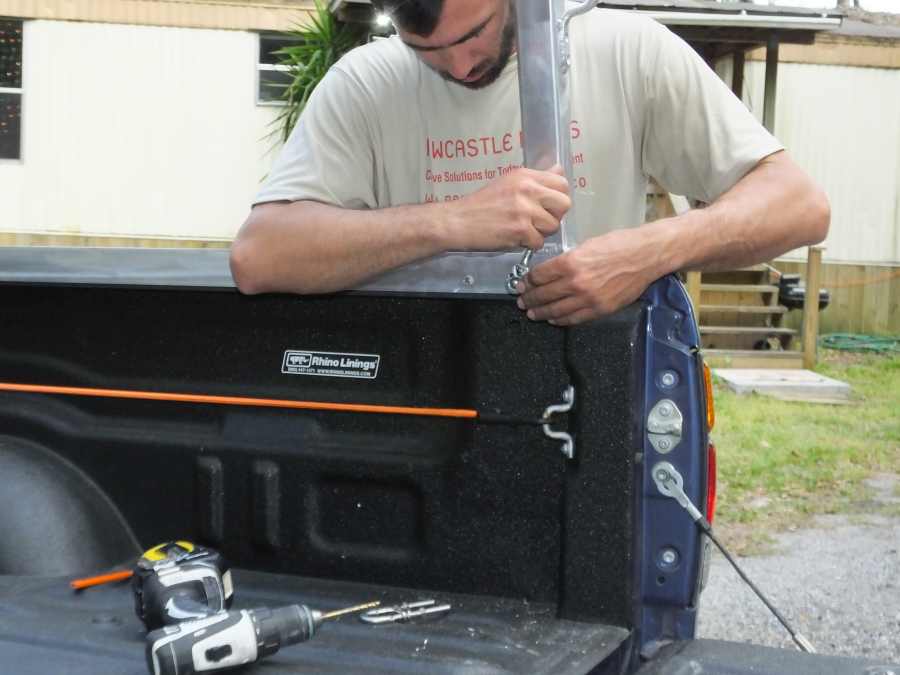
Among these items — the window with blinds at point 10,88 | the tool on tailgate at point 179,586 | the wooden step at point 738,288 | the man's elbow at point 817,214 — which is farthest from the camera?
the window with blinds at point 10,88

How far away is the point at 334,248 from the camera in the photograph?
6.98 feet

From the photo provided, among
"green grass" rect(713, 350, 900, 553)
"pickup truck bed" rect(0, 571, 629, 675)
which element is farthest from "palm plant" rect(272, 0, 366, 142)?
"pickup truck bed" rect(0, 571, 629, 675)

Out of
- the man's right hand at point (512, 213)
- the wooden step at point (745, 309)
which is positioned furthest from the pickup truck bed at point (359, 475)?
the wooden step at point (745, 309)

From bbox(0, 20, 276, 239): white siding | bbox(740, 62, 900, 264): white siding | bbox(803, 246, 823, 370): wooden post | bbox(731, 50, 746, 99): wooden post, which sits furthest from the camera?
bbox(740, 62, 900, 264): white siding

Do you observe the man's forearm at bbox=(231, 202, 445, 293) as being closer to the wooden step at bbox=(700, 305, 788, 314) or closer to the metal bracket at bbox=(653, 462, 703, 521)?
the metal bracket at bbox=(653, 462, 703, 521)

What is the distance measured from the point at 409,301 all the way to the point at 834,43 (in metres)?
14.2

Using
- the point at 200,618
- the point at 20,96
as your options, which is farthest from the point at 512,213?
the point at 20,96

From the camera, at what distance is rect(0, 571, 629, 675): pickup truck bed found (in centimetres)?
172

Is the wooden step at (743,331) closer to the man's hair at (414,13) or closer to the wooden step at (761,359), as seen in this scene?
the wooden step at (761,359)

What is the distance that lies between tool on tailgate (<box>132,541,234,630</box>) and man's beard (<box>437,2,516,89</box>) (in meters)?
1.01

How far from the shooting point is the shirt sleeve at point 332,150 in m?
2.41

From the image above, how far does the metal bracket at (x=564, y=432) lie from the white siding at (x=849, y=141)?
44.4ft

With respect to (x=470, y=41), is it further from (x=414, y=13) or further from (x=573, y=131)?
(x=573, y=131)

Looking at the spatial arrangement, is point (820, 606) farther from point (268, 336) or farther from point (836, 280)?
point (836, 280)
